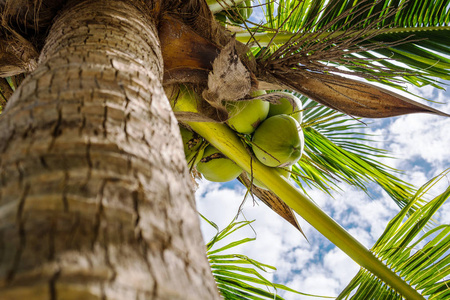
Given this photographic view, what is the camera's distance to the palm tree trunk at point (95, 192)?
0.29 m

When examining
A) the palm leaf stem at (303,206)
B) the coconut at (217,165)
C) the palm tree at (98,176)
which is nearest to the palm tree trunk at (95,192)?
the palm tree at (98,176)

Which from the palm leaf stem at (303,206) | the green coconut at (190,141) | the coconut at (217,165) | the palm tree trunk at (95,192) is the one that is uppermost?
the green coconut at (190,141)

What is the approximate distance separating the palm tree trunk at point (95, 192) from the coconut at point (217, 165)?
1.11 metres

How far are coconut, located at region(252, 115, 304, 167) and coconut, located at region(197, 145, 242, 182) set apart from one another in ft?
0.67

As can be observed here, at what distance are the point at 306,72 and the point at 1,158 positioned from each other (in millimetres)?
1073

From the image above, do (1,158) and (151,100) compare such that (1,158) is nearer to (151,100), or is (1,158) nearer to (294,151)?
(151,100)

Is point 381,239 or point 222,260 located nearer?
point 381,239

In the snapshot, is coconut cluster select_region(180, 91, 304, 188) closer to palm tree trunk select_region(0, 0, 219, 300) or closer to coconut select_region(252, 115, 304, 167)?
coconut select_region(252, 115, 304, 167)

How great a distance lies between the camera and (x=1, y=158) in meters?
0.41

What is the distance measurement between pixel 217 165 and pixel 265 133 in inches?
12.4

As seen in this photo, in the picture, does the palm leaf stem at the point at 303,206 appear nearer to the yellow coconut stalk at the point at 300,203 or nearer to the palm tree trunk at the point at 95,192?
the yellow coconut stalk at the point at 300,203

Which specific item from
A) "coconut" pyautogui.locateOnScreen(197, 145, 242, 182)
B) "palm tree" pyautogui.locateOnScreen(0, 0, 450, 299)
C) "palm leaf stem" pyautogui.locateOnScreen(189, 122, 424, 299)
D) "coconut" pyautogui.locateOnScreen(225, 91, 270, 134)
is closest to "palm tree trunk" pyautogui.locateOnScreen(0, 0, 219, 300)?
"palm tree" pyautogui.locateOnScreen(0, 0, 450, 299)

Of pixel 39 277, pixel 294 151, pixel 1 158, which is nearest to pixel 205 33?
pixel 294 151

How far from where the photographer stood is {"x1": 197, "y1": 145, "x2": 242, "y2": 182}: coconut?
5.60 feet
